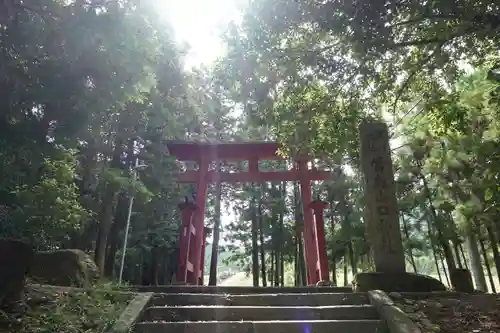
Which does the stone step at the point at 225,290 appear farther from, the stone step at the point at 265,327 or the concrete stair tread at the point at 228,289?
the stone step at the point at 265,327

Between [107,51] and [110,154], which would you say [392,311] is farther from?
[110,154]

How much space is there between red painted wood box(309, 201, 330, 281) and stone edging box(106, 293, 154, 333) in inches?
218

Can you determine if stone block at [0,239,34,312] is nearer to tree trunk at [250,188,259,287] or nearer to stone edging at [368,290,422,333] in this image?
stone edging at [368,290,422,333]

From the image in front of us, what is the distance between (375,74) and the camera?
6402 mm

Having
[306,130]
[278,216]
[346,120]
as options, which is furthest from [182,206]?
[278,216]

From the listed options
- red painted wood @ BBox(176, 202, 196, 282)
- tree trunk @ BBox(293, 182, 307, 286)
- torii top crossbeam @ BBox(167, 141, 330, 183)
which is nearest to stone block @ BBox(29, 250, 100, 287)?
red painted wood @ BBox(176, 202, 196, 282)

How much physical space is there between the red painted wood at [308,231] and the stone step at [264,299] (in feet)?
15.4

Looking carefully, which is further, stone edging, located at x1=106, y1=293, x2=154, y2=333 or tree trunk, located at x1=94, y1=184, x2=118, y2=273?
tree trunk, located at x1=94, y1=184, x2=118, y2=273

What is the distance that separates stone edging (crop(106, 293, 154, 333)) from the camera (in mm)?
3855

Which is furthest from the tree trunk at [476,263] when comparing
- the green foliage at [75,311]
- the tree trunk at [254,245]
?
the tree trunk at [254,245]

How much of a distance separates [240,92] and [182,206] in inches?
165

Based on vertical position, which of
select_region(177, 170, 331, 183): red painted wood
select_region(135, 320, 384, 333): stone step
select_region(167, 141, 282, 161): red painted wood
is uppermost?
select_region(167, 141, 282, 161): red painted wood

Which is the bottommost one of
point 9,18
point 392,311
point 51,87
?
point 392,311

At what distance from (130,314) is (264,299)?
1.78 metres
